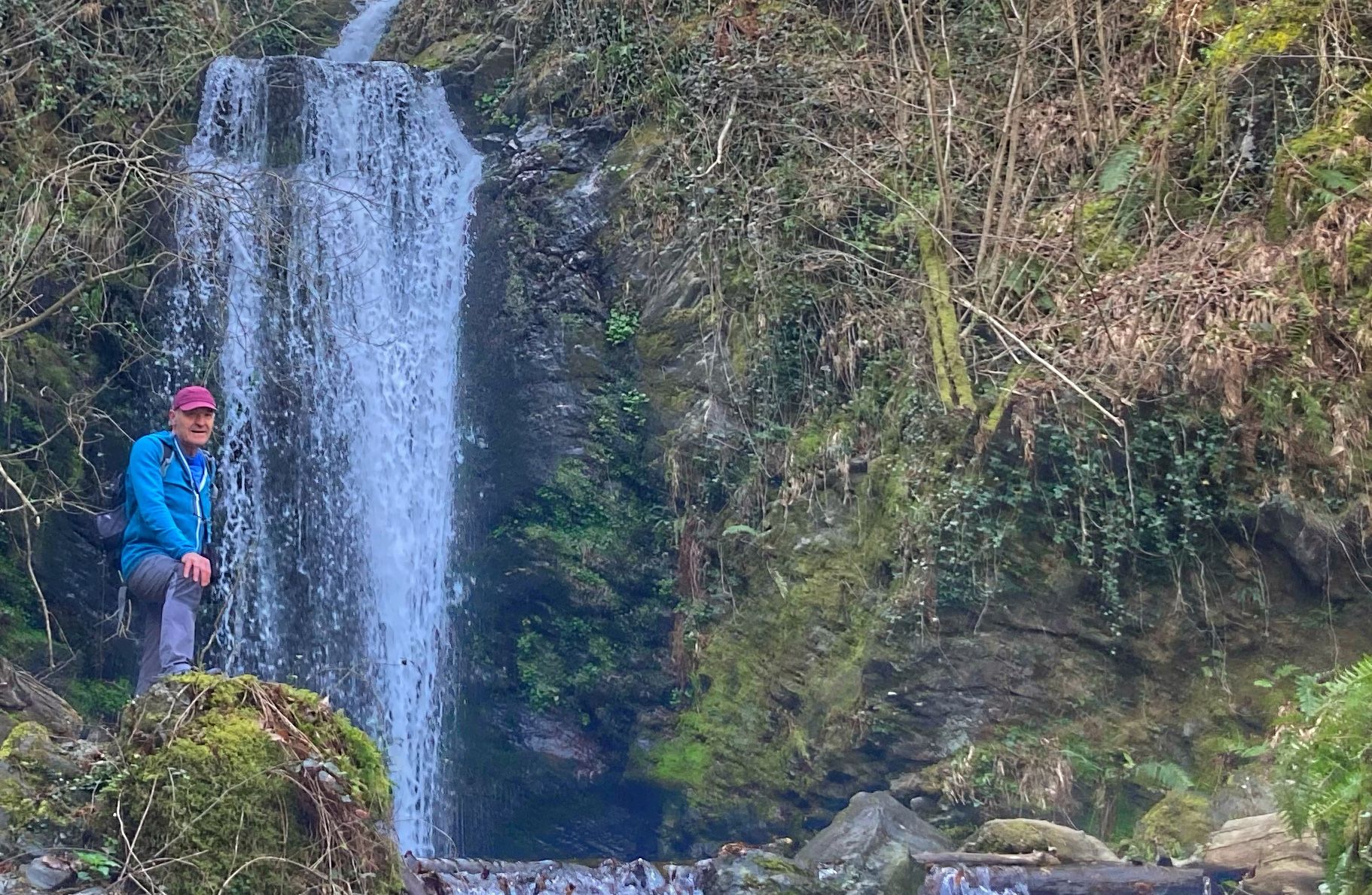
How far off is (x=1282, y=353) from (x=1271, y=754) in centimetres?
216

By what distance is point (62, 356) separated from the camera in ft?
27.9

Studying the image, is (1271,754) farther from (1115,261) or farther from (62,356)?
(62,356)

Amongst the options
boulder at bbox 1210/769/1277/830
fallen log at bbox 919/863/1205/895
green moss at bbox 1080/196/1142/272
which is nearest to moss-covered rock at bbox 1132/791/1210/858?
boulder at bbox 1210/769/1277/830

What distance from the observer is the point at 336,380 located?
31.0ft

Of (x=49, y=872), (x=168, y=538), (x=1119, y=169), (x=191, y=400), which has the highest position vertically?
(x=1119, y=169)

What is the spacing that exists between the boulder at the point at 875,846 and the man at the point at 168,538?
3.40 m

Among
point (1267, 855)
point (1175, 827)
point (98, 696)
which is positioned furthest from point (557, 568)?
point (1267, 855)

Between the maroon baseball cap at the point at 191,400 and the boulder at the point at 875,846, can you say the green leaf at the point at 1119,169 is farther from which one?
the maroon baseball cap at the point at 191,400

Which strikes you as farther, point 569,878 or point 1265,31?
point 1265,31

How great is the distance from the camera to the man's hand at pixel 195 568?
192 inches

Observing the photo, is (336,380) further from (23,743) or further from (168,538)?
(23,743)

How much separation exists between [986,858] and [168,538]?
4.25 metres

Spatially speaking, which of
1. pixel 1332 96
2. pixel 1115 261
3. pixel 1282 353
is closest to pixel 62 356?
pixel 1115 261

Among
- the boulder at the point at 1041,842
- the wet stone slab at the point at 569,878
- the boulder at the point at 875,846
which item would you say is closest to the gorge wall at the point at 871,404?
the boulder at the point at 875,846
